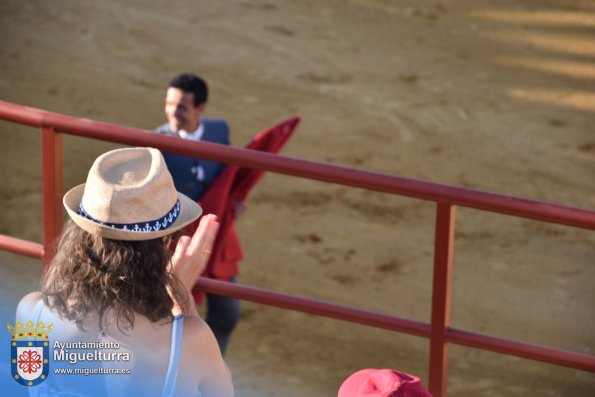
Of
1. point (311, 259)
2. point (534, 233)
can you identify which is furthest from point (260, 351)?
point (534, 233)

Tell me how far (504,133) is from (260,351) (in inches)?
124

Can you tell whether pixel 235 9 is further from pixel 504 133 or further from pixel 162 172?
pixel 162 172

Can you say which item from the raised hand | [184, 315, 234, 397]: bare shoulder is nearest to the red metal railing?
the raised hand

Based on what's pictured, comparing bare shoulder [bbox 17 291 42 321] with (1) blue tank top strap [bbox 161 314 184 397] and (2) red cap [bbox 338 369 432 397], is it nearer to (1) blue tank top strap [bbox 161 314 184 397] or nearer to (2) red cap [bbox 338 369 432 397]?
(1) blue tank top strap [bbox 161 314 184 397]

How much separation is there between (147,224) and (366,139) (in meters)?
5.66

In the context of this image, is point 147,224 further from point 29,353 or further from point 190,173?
point 190,173

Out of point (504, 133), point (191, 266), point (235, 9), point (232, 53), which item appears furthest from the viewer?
point (235, 9)

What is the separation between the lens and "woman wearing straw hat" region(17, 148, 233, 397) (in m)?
2.90

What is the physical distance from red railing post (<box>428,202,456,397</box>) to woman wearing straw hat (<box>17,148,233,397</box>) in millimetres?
1036

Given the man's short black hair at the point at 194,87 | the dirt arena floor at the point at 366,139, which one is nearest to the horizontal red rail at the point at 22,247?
the man's short black hair at the point at 194,87

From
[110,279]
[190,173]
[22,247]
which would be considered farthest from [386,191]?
[190,173]

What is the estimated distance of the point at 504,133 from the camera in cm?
869

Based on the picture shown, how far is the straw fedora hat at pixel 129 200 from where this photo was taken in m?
2.89

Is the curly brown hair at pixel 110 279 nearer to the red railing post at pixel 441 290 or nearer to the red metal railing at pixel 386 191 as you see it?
the red metal railing at pixel 386 191
